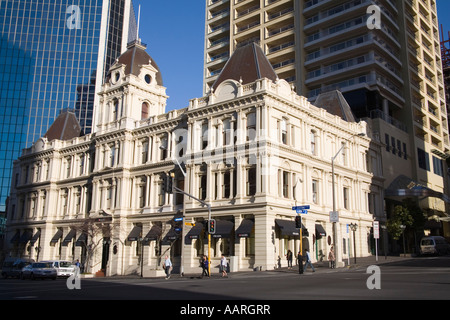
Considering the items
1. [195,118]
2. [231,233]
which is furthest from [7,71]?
[231,233]

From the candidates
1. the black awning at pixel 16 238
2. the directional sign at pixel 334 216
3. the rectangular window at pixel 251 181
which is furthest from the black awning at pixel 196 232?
the black awning at pixel 16 238

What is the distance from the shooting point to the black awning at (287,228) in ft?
119

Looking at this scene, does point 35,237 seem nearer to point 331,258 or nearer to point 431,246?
point 331,258

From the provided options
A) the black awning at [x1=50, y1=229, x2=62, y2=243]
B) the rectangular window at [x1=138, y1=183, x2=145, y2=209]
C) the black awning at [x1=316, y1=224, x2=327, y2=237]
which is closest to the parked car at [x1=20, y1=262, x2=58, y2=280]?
the rectangular window at [x1=138, y1=183, x2=145, y2=209]

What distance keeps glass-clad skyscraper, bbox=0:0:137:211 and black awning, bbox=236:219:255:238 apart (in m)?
79.3

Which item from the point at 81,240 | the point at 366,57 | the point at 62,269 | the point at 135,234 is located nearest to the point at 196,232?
the point at 135,234

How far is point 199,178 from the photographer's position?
138 feet

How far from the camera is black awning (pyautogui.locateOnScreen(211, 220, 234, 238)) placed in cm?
3706

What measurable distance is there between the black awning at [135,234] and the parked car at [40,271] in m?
11.5

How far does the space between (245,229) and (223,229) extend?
7.72 feet

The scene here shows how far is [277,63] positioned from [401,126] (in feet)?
72.7

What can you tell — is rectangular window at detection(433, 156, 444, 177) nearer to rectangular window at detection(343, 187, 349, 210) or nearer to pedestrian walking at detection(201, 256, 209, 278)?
rectangular window at detection(343, 187, 349, 210)

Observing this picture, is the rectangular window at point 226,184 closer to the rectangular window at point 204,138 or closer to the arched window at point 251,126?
the arched window at point 251,126
